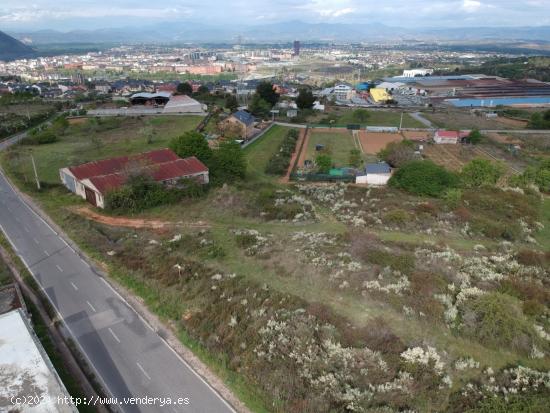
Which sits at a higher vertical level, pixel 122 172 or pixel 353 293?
pixel 122 172

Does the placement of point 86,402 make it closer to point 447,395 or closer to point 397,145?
point 447,395

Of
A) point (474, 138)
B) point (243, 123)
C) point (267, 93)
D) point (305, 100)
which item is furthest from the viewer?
point (267, 93)

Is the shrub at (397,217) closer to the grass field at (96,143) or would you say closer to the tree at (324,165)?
the tree at (324,165)

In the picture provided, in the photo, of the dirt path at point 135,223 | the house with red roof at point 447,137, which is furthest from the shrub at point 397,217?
the house with red roof at point 447,137

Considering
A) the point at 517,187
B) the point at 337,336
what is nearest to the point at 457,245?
the point at 337,336

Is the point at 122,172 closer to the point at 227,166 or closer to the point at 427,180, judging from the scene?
the point at 227,166

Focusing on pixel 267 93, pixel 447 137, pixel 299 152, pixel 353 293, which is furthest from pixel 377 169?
pixel 267 93

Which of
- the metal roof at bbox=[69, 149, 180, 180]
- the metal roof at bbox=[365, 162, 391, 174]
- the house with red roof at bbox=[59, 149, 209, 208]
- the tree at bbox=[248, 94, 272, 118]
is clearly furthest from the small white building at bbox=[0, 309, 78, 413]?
the tree at bbox=[248, 94, 272, 118]
